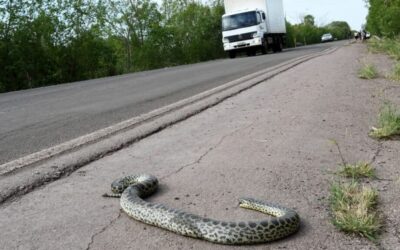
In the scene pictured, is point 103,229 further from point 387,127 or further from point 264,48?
point 264,48

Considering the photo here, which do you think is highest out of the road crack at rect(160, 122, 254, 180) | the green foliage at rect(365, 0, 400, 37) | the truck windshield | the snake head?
the truck windshield

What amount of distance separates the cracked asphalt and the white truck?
80.2ft

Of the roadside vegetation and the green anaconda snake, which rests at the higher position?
the green anaconda snake

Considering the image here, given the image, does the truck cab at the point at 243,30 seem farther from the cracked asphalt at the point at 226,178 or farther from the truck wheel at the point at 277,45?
the cracked asphalt at the point at 226,178

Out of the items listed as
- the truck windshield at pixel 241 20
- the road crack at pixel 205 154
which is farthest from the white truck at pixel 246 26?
the road crack at pixel 205 154

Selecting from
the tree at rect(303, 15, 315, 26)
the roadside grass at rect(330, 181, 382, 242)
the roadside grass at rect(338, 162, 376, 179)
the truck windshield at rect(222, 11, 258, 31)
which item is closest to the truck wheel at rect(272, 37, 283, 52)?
the truck windshield at rect(222, 11, 258, 31)

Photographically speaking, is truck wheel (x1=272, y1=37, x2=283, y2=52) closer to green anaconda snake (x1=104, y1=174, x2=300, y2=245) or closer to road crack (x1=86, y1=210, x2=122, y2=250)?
green anaconda snake (x1=104, y1=174, x2=300, y2=245)

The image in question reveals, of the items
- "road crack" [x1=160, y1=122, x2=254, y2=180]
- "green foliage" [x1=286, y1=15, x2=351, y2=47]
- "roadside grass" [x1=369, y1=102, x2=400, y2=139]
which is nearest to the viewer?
"road crack" [x1=160, y1=122, x2=254, y2=180]

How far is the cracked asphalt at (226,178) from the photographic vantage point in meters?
3.56

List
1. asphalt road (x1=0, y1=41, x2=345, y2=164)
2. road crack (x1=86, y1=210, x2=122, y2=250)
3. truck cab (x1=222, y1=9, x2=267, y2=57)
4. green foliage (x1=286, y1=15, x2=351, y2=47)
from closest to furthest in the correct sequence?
road crack (x1=86, y1=210, x2=122, y2=250) → asphalt road (x1=0, y1=41, x2=345, y2=164) → truck cab (x1=222, y1=9, x2=267, y2=57) → green foliage (x1=286, y1=15, x2=351, y2=47)

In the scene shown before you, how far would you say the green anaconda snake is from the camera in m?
3.33

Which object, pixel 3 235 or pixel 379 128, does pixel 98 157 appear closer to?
pixel 3 235

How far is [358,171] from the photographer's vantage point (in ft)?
14.9

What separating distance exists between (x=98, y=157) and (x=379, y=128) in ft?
10.9
